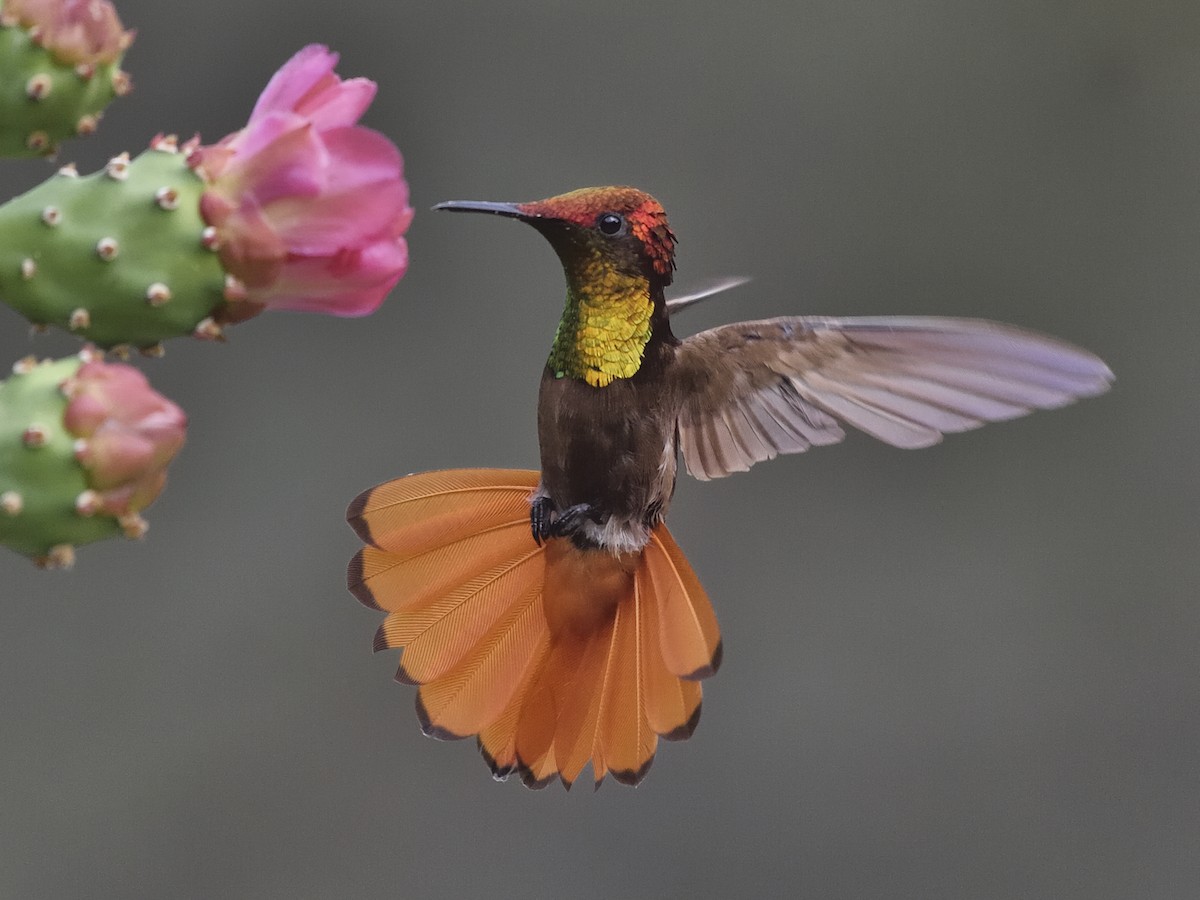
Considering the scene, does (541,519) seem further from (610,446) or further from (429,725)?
(429,725)

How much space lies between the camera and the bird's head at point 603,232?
1.31 meters

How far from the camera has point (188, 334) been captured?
863mm

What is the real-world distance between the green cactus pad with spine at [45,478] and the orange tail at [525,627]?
55cm

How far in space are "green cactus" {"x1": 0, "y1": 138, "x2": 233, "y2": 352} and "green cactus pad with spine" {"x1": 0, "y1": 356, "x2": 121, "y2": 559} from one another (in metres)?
0.05

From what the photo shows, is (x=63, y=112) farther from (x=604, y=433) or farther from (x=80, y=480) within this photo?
(x=604, y=433)

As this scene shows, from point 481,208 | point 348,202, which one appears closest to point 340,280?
point 348,202

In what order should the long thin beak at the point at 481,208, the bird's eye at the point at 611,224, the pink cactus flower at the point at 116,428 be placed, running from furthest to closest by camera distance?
1. the bird's eye at the point at 611,224
2. the long thin beak at the point at 481,208
3. the pink cactus flower at the point at 116,428

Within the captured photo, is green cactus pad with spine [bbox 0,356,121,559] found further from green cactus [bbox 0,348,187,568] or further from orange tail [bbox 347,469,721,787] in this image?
orange tail [bbox 347,469,721,787]

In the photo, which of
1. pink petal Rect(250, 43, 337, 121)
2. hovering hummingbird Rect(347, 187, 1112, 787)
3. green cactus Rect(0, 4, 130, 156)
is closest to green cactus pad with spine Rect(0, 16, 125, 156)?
green cactus Rect(0, 4, 130, 156)

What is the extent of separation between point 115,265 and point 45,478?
5.4 inches

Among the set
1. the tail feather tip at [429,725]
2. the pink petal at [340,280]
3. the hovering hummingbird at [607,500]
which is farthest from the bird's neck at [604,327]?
the pink petal at [340,280]

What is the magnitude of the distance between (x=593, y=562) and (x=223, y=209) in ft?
2.44

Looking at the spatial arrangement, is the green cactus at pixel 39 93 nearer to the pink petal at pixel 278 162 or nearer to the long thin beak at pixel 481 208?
the pink petal at pixel 278 162

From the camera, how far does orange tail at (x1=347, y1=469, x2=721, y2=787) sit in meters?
1.39
